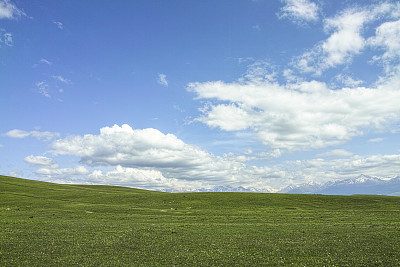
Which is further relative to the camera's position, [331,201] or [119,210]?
[331,201]

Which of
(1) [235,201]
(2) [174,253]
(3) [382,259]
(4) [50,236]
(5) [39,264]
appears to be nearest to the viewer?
(5) [39,264]

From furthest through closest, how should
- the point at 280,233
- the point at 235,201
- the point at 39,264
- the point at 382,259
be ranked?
the point at 235,201 < the point at 280,233 < the point at 382,259 < the point at 39,264

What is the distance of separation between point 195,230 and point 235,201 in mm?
49155

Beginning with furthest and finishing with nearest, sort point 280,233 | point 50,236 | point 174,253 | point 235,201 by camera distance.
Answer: point 235,201, point 280,233, point 50,236, point 174,253

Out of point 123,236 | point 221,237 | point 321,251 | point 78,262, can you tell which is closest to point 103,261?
point 78,262

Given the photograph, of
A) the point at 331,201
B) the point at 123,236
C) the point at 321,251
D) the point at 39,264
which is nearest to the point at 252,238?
the point at 321,251

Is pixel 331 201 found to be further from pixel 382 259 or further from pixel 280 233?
pixel 382 259

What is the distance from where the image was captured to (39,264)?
22.7m

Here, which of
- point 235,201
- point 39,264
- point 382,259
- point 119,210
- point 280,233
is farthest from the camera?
point 235,201

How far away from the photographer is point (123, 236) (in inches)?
1341

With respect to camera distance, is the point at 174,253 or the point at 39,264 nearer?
the point at 39,264

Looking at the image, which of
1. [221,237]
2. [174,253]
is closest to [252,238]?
[221,237]

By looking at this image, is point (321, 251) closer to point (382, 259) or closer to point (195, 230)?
point (382, 259)

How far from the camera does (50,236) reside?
32.8 m
